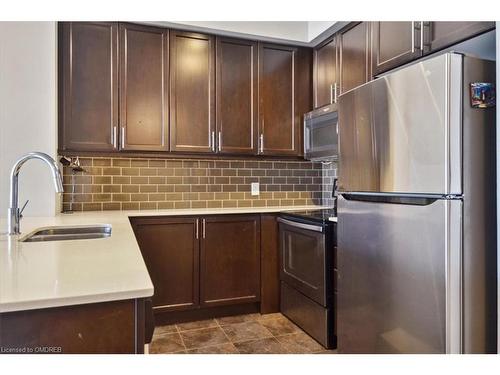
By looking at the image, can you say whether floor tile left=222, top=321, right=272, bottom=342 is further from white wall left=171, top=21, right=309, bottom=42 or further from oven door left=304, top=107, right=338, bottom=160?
white wall left=171, top=21, right=309, bottom=42

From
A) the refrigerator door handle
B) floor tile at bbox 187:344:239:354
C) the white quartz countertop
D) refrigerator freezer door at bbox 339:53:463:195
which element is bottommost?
floor tile at bbox 187:344:239:354

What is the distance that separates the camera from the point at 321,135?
113 inches

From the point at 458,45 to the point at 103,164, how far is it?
2.57 metres

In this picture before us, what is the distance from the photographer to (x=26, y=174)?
2.39 metres

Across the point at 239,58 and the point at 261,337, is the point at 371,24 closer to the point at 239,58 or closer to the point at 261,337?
the point at 239,58

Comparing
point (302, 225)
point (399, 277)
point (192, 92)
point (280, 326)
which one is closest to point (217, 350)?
point (280, 326)

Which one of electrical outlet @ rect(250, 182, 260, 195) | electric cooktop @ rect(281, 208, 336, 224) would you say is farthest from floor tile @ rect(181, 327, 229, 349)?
electrical outlet @ rect(250, 182, 260, 195)

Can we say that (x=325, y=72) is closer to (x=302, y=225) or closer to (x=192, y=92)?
(x=192, y=92)

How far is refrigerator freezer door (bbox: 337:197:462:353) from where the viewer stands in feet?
4.60

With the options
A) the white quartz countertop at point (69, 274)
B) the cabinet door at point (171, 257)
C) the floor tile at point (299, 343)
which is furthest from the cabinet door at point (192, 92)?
the white quartz countertop at point (69, 274)

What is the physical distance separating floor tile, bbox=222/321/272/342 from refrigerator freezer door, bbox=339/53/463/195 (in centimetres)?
127

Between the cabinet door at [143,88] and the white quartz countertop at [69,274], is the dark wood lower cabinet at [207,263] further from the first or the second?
the white quartz countertop at [69,274]

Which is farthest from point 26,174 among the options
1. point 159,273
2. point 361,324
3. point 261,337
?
point 361,324
